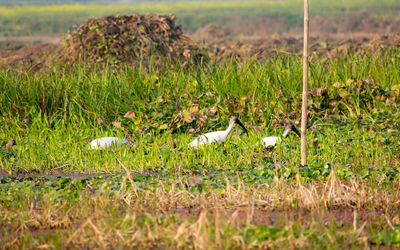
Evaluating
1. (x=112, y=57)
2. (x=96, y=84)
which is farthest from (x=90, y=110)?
(x=112, y=57)

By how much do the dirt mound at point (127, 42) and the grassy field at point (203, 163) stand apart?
4.76 feet

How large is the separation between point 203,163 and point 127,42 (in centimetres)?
460

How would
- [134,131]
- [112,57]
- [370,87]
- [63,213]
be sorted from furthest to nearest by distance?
[112,57] → [370,87] → [134,131] → [63,213]

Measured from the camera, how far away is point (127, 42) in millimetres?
8992

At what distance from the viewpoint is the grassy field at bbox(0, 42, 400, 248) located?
317cm

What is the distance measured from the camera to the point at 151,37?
9.10m

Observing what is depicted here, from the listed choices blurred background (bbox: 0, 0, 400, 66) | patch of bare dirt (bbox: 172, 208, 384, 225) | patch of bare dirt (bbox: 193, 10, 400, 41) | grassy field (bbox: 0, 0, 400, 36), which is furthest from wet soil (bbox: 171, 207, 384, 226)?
grassy field (bbox: 0, 0, 400, 36)

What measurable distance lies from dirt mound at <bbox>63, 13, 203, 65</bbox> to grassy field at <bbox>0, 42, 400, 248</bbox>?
145cm

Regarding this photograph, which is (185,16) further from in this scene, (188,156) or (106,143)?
(188,156)

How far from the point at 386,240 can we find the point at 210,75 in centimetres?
457

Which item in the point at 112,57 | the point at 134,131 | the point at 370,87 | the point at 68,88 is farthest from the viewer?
the point at 112,57

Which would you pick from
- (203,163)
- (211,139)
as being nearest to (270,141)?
(211,139)

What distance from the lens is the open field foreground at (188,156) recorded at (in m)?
3.18

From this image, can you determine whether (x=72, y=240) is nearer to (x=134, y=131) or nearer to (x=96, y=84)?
(x=134, y=131)
